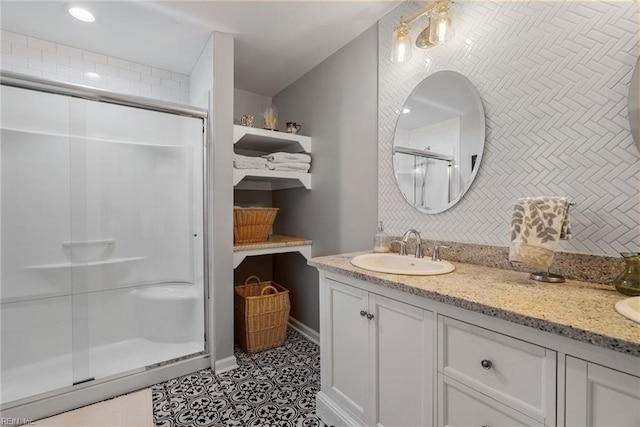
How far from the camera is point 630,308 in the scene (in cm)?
74

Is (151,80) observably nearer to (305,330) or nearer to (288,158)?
(288,158)

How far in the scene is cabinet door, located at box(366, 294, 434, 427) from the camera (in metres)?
1.04

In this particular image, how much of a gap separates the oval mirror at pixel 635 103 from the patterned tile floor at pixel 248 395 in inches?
72.1

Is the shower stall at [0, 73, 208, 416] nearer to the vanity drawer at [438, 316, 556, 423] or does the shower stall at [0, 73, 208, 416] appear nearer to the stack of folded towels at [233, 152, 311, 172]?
the stack of folded towels at [233, 152, 311, 172]

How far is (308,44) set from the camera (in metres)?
2.16

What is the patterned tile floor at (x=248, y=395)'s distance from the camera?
1.52 m

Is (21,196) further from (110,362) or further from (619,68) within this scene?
(619,68)

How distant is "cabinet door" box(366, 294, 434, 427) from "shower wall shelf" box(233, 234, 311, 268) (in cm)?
A: 120

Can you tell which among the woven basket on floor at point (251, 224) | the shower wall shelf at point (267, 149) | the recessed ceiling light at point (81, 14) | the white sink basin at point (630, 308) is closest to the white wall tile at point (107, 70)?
the recessed ceiling light at point (81, 14)

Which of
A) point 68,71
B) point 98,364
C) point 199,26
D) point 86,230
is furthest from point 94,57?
point 98,364

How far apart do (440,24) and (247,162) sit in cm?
154

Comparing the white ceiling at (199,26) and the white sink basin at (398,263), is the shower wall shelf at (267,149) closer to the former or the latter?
the white ceiling at (199,26)

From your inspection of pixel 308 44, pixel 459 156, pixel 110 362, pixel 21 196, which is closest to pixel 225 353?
pixel 110 362

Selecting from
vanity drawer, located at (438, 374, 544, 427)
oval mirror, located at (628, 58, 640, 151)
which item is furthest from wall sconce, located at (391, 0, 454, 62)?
vanity drawer, located at (438, 374, 544, 427)
